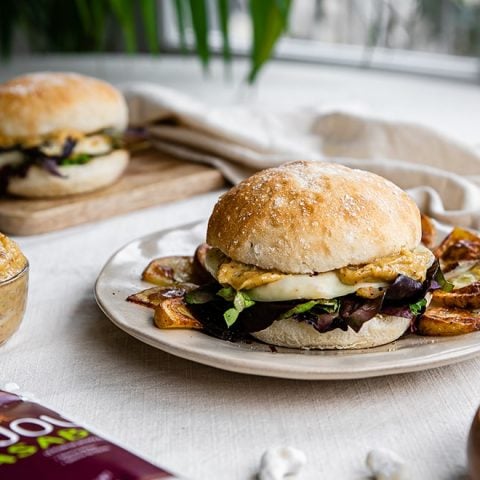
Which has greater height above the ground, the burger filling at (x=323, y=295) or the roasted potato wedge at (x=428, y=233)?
the burger filling at (x=323, y=295)

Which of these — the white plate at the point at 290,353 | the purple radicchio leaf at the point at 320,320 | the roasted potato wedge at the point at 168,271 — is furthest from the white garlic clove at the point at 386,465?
the roasted potato wedge at the point at 168,271

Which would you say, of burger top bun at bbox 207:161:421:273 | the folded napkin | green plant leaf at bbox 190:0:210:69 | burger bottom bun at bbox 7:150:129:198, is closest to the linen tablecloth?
burger top bun at bbox 207:161:421:273

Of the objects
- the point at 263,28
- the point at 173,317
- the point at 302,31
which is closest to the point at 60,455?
the point at 173,317

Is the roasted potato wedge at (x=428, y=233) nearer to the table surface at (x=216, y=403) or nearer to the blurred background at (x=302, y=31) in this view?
the table surface at (x=216, y=403)

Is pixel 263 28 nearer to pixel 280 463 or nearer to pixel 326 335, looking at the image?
pixel 326 335

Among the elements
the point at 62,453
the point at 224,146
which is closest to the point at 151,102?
the point at 224,146

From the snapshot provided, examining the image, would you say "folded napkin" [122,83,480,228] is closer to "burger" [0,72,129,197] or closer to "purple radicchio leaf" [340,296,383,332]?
"burger" [0,72,129,197]

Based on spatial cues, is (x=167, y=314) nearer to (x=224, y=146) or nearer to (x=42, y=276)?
(x=42, y=276)
